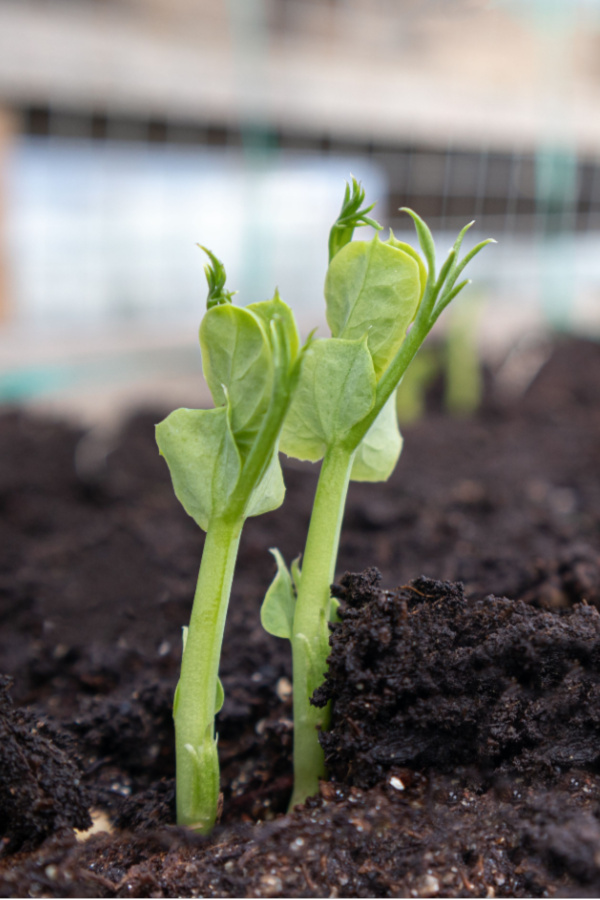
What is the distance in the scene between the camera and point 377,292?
423mm

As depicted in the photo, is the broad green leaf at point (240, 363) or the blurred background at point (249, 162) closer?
the broad green leaf at point (240, 363)

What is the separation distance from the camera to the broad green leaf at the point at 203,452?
403 millimetres

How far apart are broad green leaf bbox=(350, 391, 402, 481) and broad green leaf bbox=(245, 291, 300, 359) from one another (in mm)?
95

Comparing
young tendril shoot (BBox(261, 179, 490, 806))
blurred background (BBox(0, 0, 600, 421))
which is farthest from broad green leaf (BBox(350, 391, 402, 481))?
blurred background (BBox(0, 0, 600, 421))

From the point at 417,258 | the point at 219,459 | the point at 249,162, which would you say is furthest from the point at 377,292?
the point at 249,162

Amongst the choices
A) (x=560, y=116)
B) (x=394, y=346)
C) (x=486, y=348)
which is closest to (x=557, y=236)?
(x=560, y=116)

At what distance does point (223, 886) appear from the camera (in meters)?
0.38

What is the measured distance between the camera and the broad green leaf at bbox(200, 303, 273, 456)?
15.3 inches

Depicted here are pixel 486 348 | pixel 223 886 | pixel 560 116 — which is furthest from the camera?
pixel 560 116

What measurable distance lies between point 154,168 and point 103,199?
0.70 feet

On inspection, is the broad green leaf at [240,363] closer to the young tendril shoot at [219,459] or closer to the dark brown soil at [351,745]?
the young tendril shoot at [219,459]

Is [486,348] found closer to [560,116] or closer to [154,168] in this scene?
[560,116]

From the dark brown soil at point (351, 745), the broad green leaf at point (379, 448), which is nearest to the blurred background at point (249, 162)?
the dark brown soil at point (351, 745)

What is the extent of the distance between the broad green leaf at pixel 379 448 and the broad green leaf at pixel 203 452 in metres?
0.10
